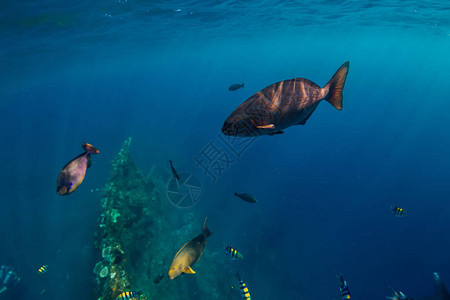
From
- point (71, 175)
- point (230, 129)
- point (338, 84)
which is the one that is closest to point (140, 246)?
point (71, 175)

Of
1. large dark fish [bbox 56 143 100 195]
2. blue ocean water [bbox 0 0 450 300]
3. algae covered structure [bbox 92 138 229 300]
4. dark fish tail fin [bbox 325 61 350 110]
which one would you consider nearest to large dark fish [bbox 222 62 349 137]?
dark fish tail fin [bbox 325 61 350 110]

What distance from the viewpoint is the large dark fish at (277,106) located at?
1.70 m

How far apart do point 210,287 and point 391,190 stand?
83.5 ft

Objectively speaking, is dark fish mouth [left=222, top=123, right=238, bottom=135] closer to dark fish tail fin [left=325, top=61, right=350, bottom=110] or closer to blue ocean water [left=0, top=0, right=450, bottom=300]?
dark fish tail fin [left=325, top=61, right=350, bottom=110]

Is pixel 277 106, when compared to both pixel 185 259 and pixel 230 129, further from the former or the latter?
pixel 185 259

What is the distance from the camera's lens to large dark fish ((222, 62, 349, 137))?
67.0 inches

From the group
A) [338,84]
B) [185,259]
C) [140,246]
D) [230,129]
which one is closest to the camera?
[230,129]

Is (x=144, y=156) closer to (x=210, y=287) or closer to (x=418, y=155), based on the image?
(x=210, y=287)

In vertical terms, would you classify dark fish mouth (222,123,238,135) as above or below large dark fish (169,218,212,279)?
above

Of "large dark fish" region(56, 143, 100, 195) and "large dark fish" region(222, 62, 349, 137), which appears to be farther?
"large dark fish" region(56, 143, 100, 195)

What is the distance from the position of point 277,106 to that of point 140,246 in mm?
10349

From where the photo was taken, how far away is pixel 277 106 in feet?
5.84

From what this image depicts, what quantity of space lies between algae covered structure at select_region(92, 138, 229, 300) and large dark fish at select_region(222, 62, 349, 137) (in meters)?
5.85

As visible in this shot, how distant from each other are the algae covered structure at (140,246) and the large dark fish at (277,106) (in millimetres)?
5852
